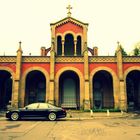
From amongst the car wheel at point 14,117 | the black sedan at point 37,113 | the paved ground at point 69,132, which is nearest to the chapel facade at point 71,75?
the black sedan at point 37,113

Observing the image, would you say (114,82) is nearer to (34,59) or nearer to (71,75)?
(71,75)

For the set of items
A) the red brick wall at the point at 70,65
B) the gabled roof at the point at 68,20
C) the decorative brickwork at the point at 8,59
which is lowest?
the red brick wall at the point at 70,65

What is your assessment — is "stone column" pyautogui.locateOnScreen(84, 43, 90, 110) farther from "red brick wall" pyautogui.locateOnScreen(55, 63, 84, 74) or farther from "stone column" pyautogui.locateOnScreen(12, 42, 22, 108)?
"stone column" pyautogui.locateOnScreen(12, 42, 22, 108)

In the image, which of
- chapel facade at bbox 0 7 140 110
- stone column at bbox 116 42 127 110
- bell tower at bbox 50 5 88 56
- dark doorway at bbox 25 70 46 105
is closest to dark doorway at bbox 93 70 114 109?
chapel facade at bbox 0 7 140 110

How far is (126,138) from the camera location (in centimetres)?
916

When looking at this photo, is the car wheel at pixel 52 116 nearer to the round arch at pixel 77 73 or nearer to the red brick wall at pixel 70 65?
the round arch at pixel 77 73

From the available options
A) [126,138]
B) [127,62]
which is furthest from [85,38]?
[126,138]

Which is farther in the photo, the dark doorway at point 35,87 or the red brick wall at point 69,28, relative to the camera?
the red brick wall at point 69,28

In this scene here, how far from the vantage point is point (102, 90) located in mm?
29672

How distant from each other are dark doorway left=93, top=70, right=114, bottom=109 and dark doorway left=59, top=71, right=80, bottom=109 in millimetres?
2613

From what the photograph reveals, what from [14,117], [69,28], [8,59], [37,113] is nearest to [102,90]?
[69,28]

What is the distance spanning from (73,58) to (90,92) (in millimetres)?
4717

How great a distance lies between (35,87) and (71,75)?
203 inches

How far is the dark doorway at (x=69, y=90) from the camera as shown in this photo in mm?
28625
